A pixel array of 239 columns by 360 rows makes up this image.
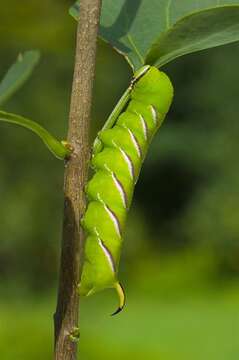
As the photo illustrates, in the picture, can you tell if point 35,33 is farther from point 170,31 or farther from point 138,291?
point 170,31

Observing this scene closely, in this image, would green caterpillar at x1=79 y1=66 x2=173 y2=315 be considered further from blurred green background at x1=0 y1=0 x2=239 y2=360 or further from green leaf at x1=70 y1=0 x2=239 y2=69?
blurred green background at x1=0 y1=0 x2=239 y2=360

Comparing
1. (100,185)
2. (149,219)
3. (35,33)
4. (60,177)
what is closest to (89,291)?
(100,185)

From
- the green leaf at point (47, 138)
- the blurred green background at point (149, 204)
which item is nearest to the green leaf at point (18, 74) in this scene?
the green leaf at point (47, 138)

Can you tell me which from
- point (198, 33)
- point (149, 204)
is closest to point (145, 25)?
point (198, 33)

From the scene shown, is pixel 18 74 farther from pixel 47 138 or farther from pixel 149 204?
pixel 149 204

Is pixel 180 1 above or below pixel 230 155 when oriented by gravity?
below
